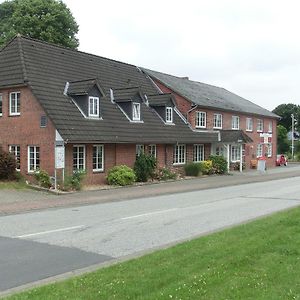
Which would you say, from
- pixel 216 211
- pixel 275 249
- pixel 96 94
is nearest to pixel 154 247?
pixel 275 249

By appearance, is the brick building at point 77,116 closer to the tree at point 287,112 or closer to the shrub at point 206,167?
the shrub at point 206,167

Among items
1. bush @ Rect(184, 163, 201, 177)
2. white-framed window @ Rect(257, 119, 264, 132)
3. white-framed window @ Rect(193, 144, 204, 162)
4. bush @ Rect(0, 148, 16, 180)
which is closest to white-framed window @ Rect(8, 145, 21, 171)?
bush @ Rect(0, 148, 16, 180)

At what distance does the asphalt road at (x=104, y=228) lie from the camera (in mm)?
8281

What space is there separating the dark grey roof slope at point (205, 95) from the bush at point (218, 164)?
164 inches

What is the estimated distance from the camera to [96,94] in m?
27.1

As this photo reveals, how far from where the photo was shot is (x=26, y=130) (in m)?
25.2

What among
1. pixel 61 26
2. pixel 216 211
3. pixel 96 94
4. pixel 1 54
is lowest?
pixel 216 211

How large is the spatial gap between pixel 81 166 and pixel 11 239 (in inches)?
588

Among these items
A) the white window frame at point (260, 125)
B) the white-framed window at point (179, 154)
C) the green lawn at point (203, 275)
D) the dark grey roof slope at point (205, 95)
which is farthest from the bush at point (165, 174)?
the green lawn at point (203, 275)

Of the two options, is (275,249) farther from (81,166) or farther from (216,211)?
(81,166)

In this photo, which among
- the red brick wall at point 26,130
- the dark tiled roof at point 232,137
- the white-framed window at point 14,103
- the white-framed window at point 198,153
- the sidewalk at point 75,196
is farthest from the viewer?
the dark tiled roof at point 232,137

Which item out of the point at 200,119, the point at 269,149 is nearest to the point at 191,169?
the point at 200,119

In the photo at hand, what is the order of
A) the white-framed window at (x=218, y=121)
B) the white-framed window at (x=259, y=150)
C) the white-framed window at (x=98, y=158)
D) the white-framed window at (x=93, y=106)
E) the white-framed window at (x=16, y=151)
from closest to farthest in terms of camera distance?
the white-framed window at (x=16, y=151), the white-framed window at (x=98, y=158), the white-framed window at (x=93, y=106), the white-framed window at (x=218, y=121), the white-framed window at (x=259, y=150)

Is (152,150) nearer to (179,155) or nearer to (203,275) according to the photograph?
(179,155)
